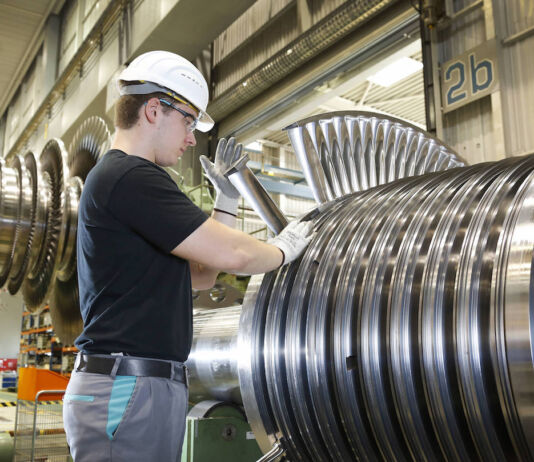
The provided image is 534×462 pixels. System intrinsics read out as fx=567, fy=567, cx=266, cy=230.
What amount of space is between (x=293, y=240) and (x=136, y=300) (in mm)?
428

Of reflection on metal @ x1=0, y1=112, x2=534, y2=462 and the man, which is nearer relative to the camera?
reflection on metal @ x1=0, y1=112, x2=534, y2=462

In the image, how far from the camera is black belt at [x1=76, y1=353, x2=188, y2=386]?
111 cm

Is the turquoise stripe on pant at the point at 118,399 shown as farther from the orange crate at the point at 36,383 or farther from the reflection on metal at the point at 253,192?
the orange crate at the point at 36,383

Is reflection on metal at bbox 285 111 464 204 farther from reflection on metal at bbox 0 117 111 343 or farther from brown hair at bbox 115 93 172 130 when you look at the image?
reflection on metal at bbox 0 117 111 343

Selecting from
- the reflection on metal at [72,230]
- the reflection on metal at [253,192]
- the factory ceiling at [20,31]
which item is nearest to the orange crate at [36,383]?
the reflection on metal at [72,230]

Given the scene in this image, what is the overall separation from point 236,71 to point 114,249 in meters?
5.37

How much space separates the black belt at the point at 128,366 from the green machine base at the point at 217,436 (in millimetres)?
724

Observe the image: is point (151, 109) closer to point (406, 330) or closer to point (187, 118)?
point (187, 118)

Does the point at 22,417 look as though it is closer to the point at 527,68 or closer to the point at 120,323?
the point at 120,323

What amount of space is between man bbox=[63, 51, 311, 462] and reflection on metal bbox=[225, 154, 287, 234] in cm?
32

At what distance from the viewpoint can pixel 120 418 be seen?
109 centimetres

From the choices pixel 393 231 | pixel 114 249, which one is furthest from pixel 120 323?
pixel 393 231

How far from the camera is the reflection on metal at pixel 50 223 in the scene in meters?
3.29

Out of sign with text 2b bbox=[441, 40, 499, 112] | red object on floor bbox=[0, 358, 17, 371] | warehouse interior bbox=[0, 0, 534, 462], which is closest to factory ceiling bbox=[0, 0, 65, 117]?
red object on floor bbox=[0, 358, 17, 371]
